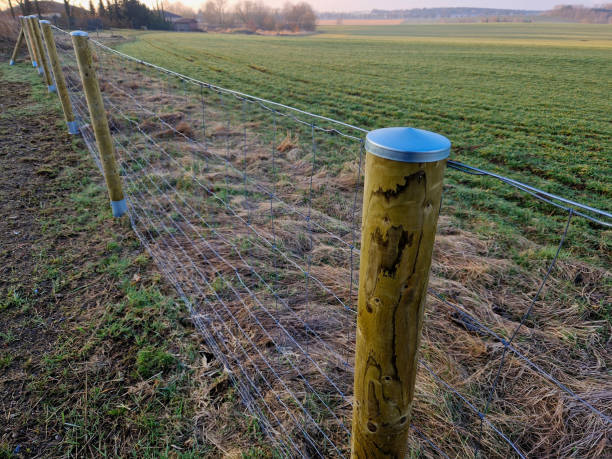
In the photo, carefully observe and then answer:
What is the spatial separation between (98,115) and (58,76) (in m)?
3.21

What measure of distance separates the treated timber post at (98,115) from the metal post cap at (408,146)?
372 centimetres

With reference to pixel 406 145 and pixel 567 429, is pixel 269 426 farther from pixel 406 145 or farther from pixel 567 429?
pixel 406 145

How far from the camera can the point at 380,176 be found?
0.96 meters

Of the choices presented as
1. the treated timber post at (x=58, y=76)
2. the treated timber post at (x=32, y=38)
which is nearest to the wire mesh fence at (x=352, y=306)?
the treated timber post at (x=58, y=76)

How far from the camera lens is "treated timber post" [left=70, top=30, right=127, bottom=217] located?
3672mm

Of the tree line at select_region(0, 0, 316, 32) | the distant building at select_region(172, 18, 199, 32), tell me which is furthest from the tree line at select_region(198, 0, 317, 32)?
the distant building at select_region(172, 18, 199, 32)

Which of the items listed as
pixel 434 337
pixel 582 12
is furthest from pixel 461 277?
pixel 582 12

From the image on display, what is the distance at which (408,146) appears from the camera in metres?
0.91

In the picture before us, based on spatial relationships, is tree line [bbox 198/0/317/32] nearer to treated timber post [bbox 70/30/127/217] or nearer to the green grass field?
the green grass field

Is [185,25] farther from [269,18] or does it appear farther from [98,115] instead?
[98,115]

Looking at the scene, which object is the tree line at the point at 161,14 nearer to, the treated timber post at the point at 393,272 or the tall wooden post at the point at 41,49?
the tall wooden post at the point at 41,49

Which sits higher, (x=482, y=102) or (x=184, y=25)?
(x=184, y=25)

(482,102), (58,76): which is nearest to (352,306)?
(58,76)

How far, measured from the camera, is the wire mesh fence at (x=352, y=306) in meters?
2.08
